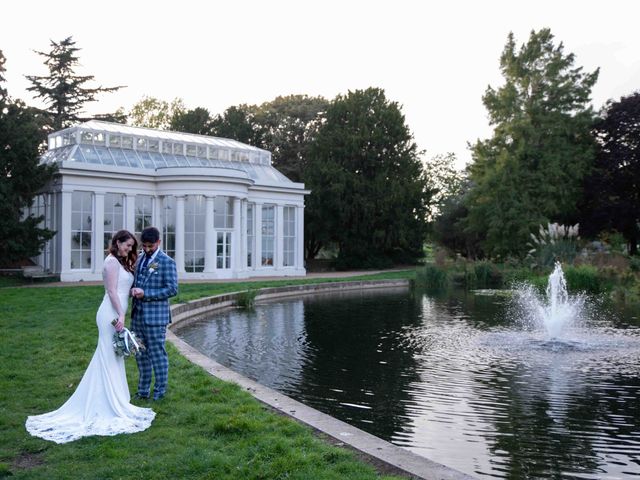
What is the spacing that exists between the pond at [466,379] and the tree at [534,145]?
23329 mm

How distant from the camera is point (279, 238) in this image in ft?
124

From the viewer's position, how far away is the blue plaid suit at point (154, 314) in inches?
278

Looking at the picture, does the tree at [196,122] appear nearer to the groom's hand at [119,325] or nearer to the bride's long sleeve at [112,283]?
the bride's long sleeve at [112,283]

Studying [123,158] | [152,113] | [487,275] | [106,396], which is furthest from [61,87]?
[106,396]

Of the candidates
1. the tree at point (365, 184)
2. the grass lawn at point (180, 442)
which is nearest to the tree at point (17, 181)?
the grass lawn at point (180, 442)

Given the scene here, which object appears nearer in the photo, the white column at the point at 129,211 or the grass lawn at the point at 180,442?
the grass lawn at the point at 180,442

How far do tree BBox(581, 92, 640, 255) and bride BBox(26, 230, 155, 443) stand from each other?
3846 centimetres

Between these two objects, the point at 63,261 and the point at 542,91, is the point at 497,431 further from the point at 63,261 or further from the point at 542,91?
the point at 542,91

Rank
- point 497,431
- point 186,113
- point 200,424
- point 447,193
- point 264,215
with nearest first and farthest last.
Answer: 1. point 200,424
2. point 497,431
3. point 264,215
4. point 186,113
5. point 447,193

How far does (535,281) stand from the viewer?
83.4ft

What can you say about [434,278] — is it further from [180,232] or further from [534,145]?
[534,145]

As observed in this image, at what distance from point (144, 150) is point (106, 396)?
30420mm

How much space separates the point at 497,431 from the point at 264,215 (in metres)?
31.2

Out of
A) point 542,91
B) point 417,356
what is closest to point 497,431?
point 417,356
